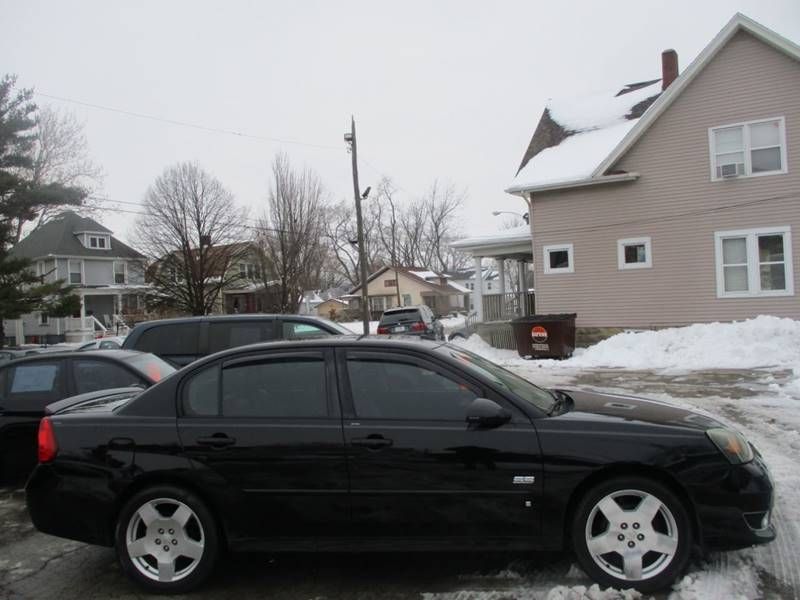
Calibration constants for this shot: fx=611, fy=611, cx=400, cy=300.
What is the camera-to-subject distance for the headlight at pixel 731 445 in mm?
3582

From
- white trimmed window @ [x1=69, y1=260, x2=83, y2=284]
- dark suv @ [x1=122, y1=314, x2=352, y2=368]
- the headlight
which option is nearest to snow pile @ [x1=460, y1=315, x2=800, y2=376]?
dark suv @ [x1=122, y1=314, x2=352, y2=368]

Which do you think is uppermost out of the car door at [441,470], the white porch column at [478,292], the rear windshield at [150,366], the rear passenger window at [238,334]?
the white porch column at [478,292]

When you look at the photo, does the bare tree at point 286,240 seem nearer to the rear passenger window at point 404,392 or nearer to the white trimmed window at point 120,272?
the white trimmed window at point 120,272

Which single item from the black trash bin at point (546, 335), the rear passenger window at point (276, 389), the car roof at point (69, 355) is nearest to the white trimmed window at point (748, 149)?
the black trash bin at point (546, 335)

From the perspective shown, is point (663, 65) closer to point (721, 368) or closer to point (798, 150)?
point (798, 150)

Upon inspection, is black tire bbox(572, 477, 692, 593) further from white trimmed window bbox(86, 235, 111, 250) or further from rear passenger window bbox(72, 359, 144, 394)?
white trimmed window bbox(86, 235, 111, 250)

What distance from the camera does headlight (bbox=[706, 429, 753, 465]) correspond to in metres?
3.58

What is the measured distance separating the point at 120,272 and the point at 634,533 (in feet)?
168

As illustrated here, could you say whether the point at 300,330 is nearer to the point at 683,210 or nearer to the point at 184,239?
the point at 683,210

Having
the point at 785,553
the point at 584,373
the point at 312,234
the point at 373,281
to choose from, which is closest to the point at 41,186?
the point at 312,234

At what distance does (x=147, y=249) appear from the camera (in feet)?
125

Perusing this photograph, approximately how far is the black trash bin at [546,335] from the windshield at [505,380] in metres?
12.6

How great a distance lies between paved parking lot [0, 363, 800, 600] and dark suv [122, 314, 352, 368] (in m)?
4.28

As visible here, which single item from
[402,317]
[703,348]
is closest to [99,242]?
[402,317]
